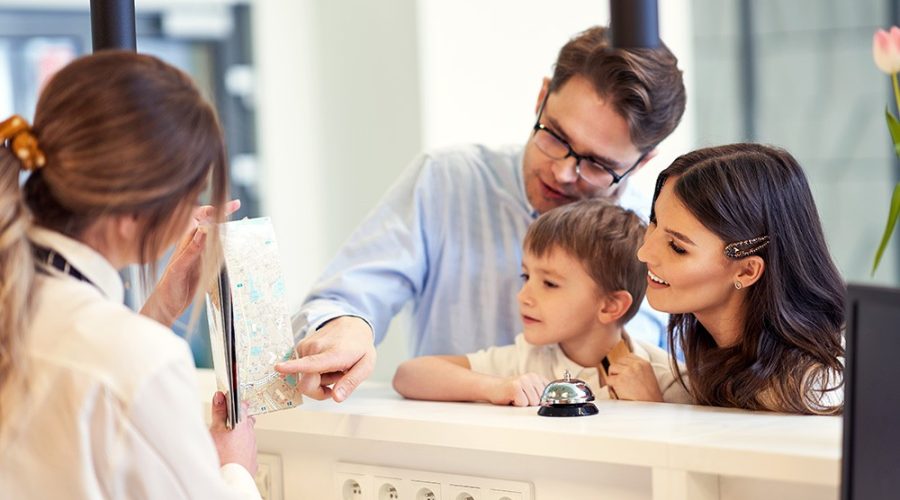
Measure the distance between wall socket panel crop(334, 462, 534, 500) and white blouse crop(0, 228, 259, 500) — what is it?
1.56 feet

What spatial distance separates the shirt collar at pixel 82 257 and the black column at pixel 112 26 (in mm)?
433

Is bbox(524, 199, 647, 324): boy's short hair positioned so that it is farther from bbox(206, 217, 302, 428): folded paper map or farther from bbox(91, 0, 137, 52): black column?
bbox(91, 0, 137, 52): black column

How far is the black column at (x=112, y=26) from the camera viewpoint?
1519mm

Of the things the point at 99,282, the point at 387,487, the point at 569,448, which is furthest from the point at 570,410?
the point at 99,282

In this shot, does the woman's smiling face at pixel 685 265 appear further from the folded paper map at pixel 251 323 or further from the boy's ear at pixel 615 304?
the folded paper map at pixel 251 323

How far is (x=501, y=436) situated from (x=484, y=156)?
91 centimetres

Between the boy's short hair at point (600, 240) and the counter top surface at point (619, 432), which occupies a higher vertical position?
the boy's short hair at point (600, 240)

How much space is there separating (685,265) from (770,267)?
114 mm

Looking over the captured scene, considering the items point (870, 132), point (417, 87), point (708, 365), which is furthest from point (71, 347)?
point (870, 132)

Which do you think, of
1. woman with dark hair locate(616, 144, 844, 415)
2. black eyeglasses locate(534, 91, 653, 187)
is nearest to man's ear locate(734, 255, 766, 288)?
woman with dark hair locate(616, 144, 844, 415)

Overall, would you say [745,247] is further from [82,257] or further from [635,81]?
[82,257]

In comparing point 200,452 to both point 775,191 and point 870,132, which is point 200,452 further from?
point 870,132

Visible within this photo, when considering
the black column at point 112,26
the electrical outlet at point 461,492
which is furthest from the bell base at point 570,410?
the black column at point 112,26

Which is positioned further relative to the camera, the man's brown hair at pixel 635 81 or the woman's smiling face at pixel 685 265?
the man's brown hair at pixel 635 81
